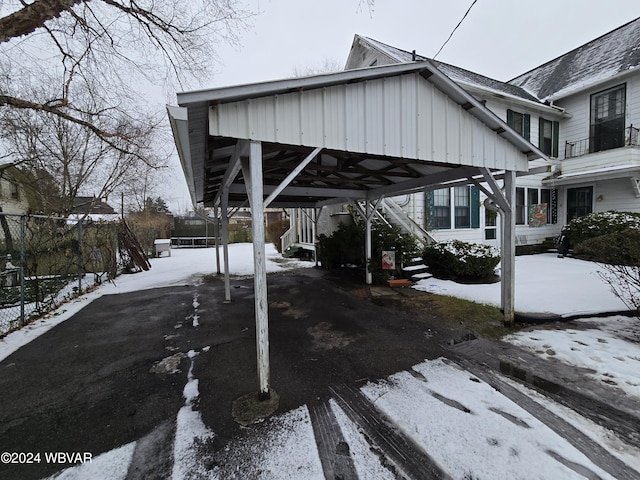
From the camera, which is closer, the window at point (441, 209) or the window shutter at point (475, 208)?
the window at point (441, 209)

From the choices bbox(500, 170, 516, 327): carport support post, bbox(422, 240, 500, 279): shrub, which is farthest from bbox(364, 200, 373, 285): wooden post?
bbox(500, 170, 516, 327): carport support post

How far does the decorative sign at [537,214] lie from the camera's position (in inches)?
416

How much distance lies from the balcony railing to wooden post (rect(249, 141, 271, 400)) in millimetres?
13014

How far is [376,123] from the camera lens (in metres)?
3.18

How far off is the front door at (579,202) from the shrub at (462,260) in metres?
6.45

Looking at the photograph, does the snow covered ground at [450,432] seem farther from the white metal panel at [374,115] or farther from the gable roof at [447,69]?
the gable roof at [447,69]

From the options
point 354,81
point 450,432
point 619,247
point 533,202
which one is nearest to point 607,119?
point 533,202

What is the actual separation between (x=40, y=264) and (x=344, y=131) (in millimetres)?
6740

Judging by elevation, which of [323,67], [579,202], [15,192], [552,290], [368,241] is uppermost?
[323,67]

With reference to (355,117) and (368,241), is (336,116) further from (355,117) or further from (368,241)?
(368,241)

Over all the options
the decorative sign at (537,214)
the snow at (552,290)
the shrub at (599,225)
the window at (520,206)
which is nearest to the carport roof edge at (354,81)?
the snow at (552,290)

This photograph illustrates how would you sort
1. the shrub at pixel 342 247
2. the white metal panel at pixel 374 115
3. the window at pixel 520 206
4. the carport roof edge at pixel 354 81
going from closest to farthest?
the carport roof edge at pixel 354 81 → the white metal panel at pixel 374 115 → the shrub at pixel 342 247 → the window at pixel 520 206

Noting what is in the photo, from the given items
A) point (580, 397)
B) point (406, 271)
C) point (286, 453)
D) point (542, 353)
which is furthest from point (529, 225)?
point (286, 453)

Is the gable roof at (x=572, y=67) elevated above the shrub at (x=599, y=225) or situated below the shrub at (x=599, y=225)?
above
